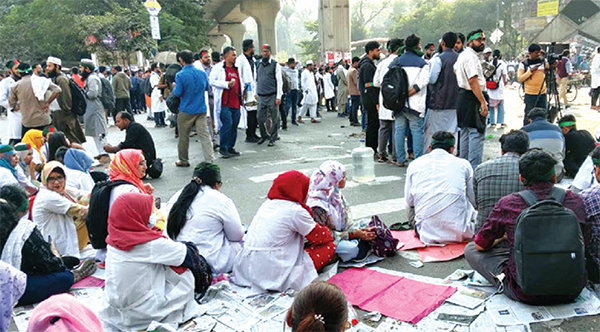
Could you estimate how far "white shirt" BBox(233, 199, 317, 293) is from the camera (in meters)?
3.81

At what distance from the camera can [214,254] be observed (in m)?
4.16

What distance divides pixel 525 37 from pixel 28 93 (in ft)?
146

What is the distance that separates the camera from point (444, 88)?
6969 millimetres

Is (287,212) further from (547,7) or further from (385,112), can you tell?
(547,7)

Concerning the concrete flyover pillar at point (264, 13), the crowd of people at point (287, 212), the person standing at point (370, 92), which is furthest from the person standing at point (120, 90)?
the concrete flyover pillar at point (264, 13)

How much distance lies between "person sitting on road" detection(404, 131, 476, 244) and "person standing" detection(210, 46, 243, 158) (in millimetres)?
4855

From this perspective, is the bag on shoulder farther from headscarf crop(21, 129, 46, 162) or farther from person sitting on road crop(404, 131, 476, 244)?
headscarf crop(21, 129, 46, 162)

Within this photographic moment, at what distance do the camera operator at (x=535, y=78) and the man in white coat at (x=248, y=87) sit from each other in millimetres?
5124

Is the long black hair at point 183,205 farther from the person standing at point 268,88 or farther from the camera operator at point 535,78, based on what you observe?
the camera operator at point 535,78

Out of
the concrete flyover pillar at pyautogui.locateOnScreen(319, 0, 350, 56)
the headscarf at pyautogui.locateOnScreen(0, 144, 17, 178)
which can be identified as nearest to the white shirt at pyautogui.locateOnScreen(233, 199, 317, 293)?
the headscarf at pyautogui.locateOnScreen(0, 144, 17, 178)

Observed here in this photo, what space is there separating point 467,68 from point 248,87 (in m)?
4.38

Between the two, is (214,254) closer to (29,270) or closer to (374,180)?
(29,270)

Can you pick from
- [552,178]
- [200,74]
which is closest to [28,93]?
[200,74]

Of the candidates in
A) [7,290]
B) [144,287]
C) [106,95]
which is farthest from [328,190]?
[106,95]
